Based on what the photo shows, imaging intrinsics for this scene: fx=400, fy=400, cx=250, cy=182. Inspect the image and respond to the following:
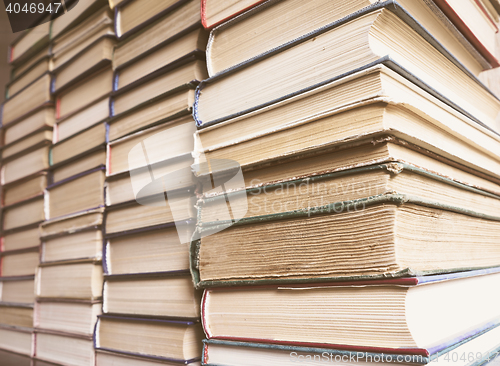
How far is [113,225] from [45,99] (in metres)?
0.59

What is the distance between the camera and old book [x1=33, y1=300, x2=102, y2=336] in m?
1.01

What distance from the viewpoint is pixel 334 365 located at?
1.90ft

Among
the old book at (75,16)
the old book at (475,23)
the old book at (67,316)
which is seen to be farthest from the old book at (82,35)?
the old book at (475,23)

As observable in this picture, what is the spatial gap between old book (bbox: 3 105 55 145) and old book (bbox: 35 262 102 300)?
467 mm

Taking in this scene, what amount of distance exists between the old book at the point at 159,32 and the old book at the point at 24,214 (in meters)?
0.56

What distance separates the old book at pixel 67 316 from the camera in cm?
101

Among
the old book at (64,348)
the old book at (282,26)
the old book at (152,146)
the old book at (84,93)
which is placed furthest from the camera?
the old book at (84,93)

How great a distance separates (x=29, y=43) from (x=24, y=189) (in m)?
0.52

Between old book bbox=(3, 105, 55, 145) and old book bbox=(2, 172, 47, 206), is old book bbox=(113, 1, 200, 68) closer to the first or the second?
old book bbox=(3, 105, 55, 145)

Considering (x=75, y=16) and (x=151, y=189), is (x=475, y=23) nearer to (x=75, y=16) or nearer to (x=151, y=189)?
(x=151, y=189)

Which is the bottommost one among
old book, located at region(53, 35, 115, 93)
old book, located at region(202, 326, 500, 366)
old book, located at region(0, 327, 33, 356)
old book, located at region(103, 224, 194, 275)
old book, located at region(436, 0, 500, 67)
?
old book, located at region(0, 327, 33, 356)

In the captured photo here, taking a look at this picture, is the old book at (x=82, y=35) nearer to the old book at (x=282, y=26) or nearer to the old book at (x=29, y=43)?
the old book at (x=29, y=43)

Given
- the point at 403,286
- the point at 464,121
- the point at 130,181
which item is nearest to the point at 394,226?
the point at 403,286

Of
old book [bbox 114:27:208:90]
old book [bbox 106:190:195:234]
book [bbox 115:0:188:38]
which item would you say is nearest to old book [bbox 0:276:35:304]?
old book [bbox 106:190:195:234]
